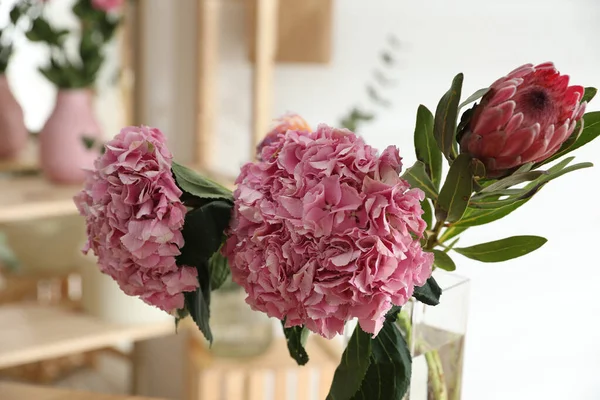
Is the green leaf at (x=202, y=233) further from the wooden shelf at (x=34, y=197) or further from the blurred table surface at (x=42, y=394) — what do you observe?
the wooden shelf at (x=34, y=197)

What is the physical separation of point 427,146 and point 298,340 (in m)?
0.19

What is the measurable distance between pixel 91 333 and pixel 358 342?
3.59 feet

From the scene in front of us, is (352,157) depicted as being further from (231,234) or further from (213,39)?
(213,39)

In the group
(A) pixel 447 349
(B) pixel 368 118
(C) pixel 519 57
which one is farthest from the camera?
(B) pixel 368 118

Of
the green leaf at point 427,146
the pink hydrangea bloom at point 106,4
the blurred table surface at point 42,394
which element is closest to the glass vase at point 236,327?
the blurred table surface at point 42,394

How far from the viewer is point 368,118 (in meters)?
1.23

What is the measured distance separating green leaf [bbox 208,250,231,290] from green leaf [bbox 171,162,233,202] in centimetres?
6

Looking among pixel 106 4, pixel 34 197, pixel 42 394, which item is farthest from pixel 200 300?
pixel 106 4

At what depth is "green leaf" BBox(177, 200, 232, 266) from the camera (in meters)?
0.50

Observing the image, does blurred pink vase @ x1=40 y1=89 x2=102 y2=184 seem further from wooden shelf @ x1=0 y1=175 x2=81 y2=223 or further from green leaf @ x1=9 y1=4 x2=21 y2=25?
green leaf @ x1=9 y1=4 x2=21 y2=25

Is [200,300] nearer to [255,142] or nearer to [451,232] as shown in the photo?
[451,232]

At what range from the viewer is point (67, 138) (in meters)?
1.51

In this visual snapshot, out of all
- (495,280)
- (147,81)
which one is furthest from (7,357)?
(495,280)

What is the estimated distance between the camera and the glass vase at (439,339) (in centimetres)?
56
